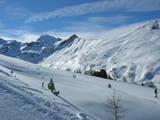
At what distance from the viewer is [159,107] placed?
44594 mm

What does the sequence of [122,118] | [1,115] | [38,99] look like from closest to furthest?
[1,115] < [38,99] < [122,118]

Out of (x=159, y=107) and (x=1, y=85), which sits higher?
(x=1, y=85)

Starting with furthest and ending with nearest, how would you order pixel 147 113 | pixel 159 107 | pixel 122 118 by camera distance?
pixel 159 107
pixel 147 113
pixel 122 118

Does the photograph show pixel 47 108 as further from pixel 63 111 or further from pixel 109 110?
pixel 109 110

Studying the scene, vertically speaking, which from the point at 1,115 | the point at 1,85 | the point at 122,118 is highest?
the point at 1,85

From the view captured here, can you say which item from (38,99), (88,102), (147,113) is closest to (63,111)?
(38,99)

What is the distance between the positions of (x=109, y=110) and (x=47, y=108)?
19755 millimetres

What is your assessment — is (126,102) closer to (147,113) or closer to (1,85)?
(147,113)

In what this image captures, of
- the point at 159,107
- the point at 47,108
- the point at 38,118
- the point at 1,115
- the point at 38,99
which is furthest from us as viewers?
the point at 159,107

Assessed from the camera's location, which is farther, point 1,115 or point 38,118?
point 38,118

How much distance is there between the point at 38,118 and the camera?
652 inches

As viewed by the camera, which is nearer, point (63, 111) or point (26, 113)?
point (26, 113)

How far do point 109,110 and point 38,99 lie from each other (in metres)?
18.3

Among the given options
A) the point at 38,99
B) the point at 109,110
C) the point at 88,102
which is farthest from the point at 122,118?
the point at 38,99
